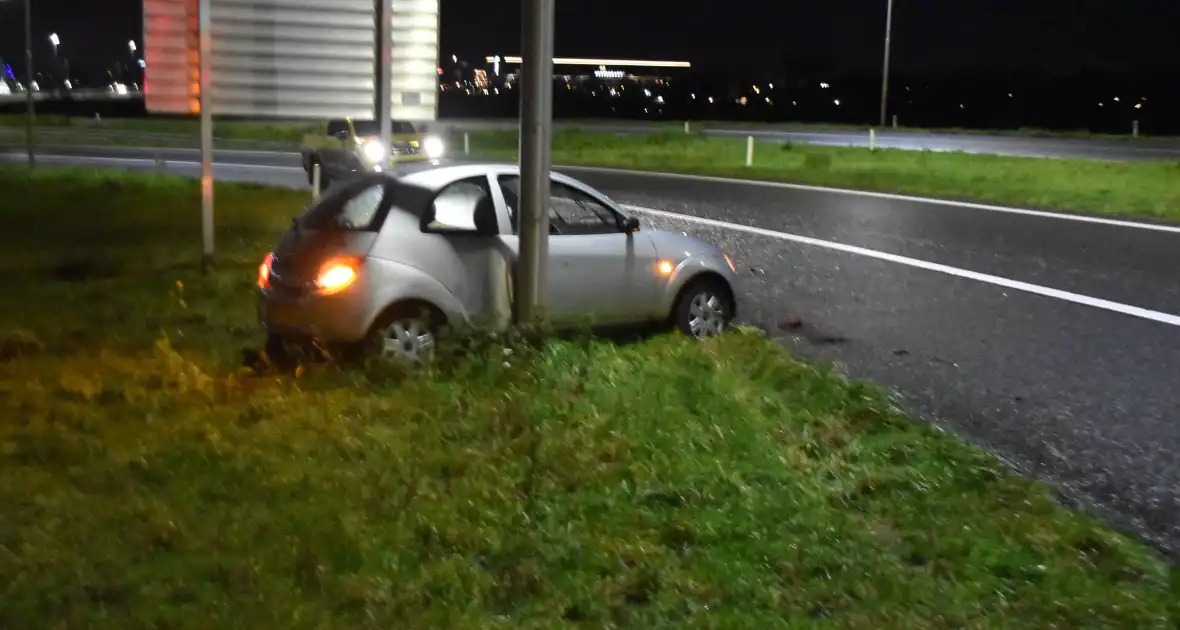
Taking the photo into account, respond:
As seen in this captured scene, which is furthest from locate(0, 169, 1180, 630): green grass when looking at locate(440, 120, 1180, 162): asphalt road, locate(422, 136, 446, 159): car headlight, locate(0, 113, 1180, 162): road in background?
locate(0, 113, 1180, 162): road in background

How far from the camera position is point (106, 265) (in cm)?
1439

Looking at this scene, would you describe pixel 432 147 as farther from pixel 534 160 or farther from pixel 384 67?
pixel 534 160

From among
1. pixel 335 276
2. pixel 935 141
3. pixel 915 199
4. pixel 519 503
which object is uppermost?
pixel 935 141

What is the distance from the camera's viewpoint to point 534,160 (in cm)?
899

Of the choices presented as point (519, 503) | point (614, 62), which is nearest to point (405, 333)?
point (519, 503)

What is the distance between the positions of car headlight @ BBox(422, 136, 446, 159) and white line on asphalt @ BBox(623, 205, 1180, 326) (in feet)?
23.4

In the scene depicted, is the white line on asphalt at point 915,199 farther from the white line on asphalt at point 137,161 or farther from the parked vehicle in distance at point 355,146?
the white line on asphalt at point 137,161

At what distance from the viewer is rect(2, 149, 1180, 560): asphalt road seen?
7.61 metres

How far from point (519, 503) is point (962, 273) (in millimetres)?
9384

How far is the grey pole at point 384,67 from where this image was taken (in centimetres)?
1427

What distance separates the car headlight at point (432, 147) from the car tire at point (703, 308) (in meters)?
16.1

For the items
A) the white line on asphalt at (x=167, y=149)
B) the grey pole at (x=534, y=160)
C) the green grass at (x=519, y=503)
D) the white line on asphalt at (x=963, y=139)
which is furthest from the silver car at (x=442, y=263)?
the white line on asphalt at (x=963, y=139)

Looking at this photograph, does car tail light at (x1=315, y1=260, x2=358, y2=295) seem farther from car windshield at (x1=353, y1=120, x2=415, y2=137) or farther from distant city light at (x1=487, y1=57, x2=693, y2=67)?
distant city light at (x1=487, y1=57, x2=693, y2=67)

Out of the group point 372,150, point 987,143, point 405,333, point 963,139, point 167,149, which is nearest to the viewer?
point 405,333
